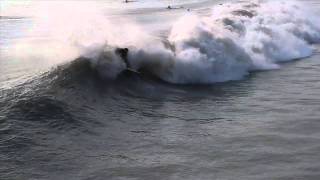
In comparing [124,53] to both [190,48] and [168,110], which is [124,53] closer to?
[190,48]

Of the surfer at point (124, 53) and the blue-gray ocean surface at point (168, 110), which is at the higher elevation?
the surfer at point (124, 53)

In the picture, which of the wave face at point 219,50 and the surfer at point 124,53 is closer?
the surfer at point 124,53

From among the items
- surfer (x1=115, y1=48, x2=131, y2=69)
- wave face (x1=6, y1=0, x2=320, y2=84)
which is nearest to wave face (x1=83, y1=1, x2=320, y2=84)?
wave face (x1=6, y1=0, x2=320, y2=84)

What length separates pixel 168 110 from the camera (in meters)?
10.8

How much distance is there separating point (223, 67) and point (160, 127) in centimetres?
535

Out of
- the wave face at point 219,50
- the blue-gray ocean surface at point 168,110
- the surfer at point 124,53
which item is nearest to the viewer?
the blue-gray ocean surface at point 168,110

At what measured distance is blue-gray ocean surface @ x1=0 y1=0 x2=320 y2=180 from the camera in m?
7.66

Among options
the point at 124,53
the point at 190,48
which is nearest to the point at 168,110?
the point at 124,53

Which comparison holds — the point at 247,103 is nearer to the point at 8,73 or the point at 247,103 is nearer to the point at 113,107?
the point at 113,107

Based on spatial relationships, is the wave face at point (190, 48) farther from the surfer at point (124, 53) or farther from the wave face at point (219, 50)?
the surfer at point (124, 53)

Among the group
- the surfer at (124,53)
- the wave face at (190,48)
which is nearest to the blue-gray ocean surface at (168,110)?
the wave face at (190,48)

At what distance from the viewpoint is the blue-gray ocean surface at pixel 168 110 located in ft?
25.1

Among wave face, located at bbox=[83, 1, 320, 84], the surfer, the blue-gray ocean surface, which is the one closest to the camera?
the blue-gray ocean surface

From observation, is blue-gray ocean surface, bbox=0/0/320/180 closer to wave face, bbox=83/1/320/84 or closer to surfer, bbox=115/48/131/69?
wave face, bbox=83/1/320/84
